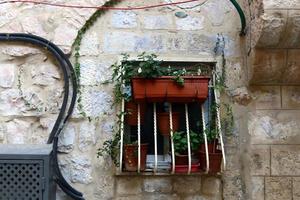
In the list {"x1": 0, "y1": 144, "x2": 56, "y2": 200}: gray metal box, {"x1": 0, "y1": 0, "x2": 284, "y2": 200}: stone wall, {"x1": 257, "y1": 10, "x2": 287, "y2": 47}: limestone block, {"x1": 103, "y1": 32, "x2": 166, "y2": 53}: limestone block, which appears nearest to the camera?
{"x1": 0, "y1": 144, "x2": 56, "y2": 200}: gray metal box

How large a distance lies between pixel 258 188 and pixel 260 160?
174mm

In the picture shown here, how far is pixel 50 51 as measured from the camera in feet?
9.44

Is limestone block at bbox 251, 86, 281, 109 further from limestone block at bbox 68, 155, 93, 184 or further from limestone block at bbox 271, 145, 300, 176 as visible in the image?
limestone block at bbox 68, 155, 93, 184

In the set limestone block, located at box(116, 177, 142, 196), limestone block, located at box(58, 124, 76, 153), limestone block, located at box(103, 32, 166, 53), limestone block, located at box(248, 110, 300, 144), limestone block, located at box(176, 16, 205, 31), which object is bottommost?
limestone block, located at box(116, 177, 142, 196)

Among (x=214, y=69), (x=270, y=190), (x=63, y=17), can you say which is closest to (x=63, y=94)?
(x=63, y=17)

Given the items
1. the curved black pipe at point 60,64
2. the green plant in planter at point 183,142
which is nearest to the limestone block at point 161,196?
the green plant in planter at point 183,142

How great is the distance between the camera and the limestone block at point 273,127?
2863 mm

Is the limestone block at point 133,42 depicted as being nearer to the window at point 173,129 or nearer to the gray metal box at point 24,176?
the window at point 173,129

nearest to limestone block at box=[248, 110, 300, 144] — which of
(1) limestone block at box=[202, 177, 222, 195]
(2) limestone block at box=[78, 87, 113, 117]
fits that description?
(1) limestone block at box=[202, 177, 222, 195]

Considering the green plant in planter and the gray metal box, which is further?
the green plant in planter

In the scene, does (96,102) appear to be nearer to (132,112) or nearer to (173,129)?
(132,112)

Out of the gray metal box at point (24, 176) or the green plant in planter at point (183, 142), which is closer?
the gray metal box at point (24, 176)

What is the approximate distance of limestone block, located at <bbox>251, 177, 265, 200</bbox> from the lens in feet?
9.20

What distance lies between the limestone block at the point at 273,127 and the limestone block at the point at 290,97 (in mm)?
60
